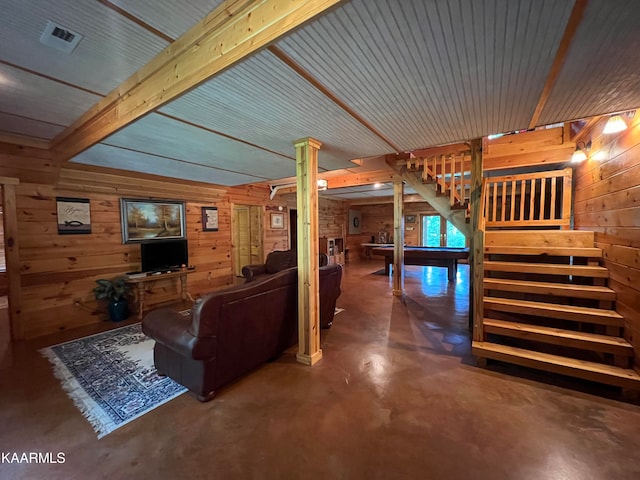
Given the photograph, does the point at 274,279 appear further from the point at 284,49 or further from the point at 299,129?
the point at 284,49

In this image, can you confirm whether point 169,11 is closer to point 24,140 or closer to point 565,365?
point 24,140

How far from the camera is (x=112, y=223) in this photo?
12.6 ft

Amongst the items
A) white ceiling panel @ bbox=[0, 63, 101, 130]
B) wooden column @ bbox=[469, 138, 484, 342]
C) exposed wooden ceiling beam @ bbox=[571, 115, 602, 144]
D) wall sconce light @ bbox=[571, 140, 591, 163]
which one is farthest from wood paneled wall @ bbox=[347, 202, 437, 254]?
white ceiling panel @ bbox=[0, 63, 101, 130]

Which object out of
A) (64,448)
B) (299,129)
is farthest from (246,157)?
(64,448)

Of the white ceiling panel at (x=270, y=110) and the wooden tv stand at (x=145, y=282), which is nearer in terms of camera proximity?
the white ceiling panel at (x=270, y=110)

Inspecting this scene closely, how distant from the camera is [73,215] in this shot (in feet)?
11.4

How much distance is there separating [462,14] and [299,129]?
4.45 feet

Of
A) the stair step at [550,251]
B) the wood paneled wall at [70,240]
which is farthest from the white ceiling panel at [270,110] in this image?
the wood paneled wall at [70,240]

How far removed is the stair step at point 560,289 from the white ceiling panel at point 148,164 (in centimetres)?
369

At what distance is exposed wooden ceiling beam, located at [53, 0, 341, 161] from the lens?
40.8 inches

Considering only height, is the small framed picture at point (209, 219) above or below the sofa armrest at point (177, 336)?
above

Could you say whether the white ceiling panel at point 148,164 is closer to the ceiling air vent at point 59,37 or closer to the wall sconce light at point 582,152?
the ceiling air vent at point 59,37

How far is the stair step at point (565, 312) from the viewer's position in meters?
2.18

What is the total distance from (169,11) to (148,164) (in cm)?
272
